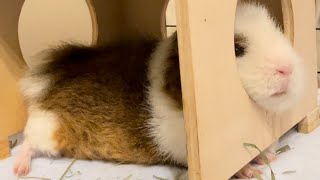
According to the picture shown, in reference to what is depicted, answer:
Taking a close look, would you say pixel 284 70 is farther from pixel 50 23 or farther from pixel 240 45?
pixel 50 23

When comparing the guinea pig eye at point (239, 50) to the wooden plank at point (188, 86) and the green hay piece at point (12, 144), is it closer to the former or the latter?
the wooden plank at point (188, 86)

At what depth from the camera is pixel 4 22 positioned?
1.45 metres

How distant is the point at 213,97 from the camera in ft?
3.33

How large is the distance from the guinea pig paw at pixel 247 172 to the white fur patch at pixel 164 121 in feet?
0.43

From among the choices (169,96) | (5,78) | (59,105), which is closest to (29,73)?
(5,78)

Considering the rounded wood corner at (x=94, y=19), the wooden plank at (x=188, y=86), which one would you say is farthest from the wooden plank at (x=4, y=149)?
the wooden plank at (x=188, y=86)

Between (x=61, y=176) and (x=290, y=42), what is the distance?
649mm

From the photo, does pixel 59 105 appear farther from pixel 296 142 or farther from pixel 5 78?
pixel 296 142

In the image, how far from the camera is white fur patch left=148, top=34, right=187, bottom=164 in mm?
1174

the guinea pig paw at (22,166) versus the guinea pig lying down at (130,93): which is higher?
the guinea pig lying down at (130,93)

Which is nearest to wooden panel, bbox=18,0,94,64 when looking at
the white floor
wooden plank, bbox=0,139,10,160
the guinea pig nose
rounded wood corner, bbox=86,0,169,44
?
rounded wood corner, bbox=86,0,169,44

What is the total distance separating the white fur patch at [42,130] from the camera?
1348mm

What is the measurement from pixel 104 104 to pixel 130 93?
7 centimetres

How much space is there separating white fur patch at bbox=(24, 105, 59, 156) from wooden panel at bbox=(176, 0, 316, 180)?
473mm
